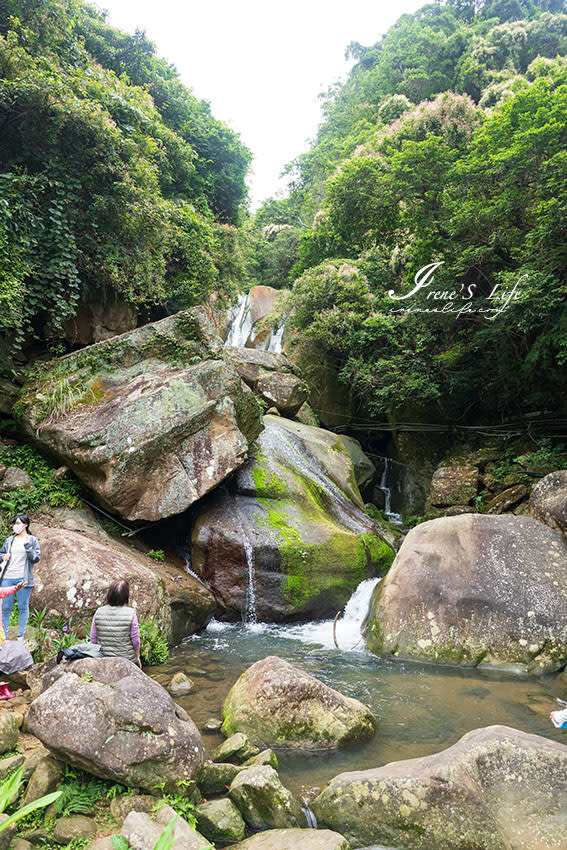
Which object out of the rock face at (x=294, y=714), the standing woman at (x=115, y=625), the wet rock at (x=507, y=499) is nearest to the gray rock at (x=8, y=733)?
the standing woman at (x=115, y=625)

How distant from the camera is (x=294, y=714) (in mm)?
4941

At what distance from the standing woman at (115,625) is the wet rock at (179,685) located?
1.48 metres

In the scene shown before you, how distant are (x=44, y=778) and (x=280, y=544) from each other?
5993 millimetres

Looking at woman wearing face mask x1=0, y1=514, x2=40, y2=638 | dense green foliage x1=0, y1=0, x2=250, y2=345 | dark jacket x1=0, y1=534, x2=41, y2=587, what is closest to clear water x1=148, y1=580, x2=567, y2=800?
woman wearing face mask x1=0, y1=514, x2=40, y2=638

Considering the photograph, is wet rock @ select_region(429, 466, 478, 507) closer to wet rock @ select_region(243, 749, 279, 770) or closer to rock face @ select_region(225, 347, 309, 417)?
rock face @ select_region(225, 347, 309, 417)

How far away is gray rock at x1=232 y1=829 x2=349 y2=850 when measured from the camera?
11.0 ft

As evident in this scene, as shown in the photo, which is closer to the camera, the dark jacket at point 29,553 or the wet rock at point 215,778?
the wet rock at point 215,778

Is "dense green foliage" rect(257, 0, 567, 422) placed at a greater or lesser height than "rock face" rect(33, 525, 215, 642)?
greater

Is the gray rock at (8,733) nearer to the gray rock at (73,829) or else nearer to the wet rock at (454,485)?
the gray rock at (73,829)

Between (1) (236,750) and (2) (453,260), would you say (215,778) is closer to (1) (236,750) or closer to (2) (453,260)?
(1) (236,750)

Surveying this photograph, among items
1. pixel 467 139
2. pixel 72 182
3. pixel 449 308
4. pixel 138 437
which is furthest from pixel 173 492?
pixel 467 139

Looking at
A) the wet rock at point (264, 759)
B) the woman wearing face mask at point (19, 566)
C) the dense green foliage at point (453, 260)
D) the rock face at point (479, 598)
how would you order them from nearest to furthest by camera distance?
the wet rock at point (264, 759) < the woman wearing face mask at point (19, 566) < the rock face at point (479, 598) < the dense green foliage at point (453, 260)

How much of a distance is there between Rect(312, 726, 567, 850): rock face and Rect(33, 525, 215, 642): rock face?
400cm

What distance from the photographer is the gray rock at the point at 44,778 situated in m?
A: 3.39
